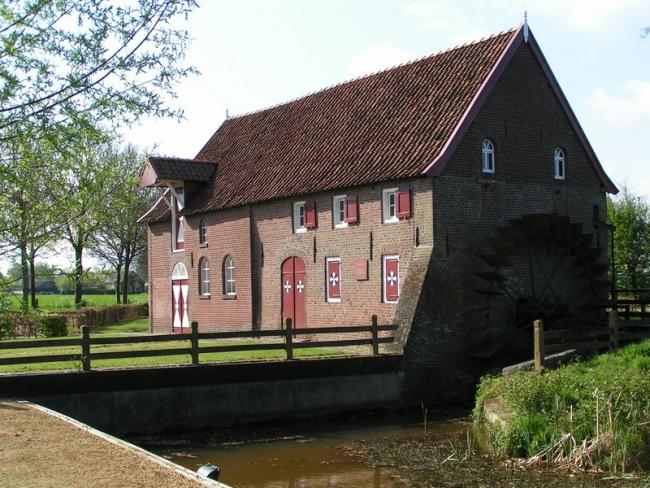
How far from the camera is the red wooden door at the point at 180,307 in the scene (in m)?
30.7

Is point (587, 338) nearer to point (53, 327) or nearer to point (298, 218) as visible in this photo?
point (298, 218)

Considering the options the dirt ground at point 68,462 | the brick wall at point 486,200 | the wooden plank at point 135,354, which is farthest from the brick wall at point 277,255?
the dirt ground at point 68,462

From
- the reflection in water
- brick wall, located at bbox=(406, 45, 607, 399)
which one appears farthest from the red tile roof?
the reflection in water

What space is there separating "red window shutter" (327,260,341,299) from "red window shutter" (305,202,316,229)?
1.22 m

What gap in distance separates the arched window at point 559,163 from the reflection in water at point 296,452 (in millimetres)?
8986

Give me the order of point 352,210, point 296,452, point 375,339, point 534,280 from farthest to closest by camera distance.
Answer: point 352,210 → point 534,280 → point 375,339 → point 296,452

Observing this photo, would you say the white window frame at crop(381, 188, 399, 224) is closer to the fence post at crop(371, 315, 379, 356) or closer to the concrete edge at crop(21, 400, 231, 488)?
the fence post at crop(371, 315, 379, 356)

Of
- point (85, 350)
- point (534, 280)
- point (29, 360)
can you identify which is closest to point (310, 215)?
point (534, 280)

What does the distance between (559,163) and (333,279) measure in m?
7.13

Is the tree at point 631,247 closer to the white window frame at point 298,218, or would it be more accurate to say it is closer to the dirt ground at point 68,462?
the white window frame at point 298,218

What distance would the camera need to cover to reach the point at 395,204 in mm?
21531

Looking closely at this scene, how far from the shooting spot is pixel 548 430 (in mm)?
12766

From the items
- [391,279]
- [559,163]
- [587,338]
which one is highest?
[559,163]

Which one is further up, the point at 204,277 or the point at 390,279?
the point at 204,277
